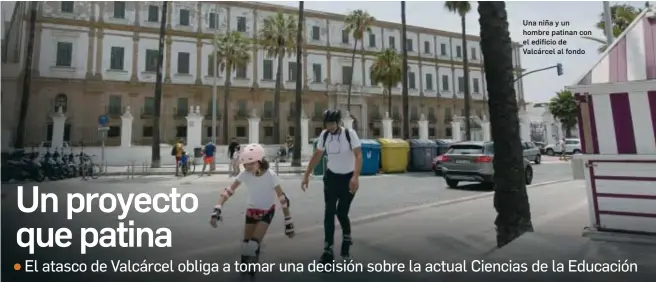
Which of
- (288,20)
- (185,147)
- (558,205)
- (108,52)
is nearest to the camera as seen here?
(558,205)

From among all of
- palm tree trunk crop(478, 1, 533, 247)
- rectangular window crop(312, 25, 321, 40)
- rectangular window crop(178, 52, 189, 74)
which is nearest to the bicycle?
palm tree trunk crop(478, 1, 533, 247)

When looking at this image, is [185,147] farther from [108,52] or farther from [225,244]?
[225,244]

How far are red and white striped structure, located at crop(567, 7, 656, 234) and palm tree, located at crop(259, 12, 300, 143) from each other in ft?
48.4

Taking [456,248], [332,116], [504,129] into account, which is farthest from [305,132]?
[332,116]

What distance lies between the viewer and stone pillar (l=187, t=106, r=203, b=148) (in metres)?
8.38

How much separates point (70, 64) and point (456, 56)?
8840mm

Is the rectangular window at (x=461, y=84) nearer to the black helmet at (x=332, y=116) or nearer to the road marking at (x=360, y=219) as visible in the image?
the road marking at (x=360, y=219)

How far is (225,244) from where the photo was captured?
315cm

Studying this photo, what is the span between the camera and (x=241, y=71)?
18.5 meters

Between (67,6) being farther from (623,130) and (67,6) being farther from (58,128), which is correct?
(623,130)

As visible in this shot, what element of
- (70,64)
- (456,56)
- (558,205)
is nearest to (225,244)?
(70,64)

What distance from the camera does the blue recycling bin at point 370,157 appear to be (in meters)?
10.7

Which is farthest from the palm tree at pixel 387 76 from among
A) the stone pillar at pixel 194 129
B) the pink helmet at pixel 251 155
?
the pink helmet at pixel 251 155

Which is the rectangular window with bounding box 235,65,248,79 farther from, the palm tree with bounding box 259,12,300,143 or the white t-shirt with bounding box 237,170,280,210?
the white t-shirt with bounding box 237,170,280,210
